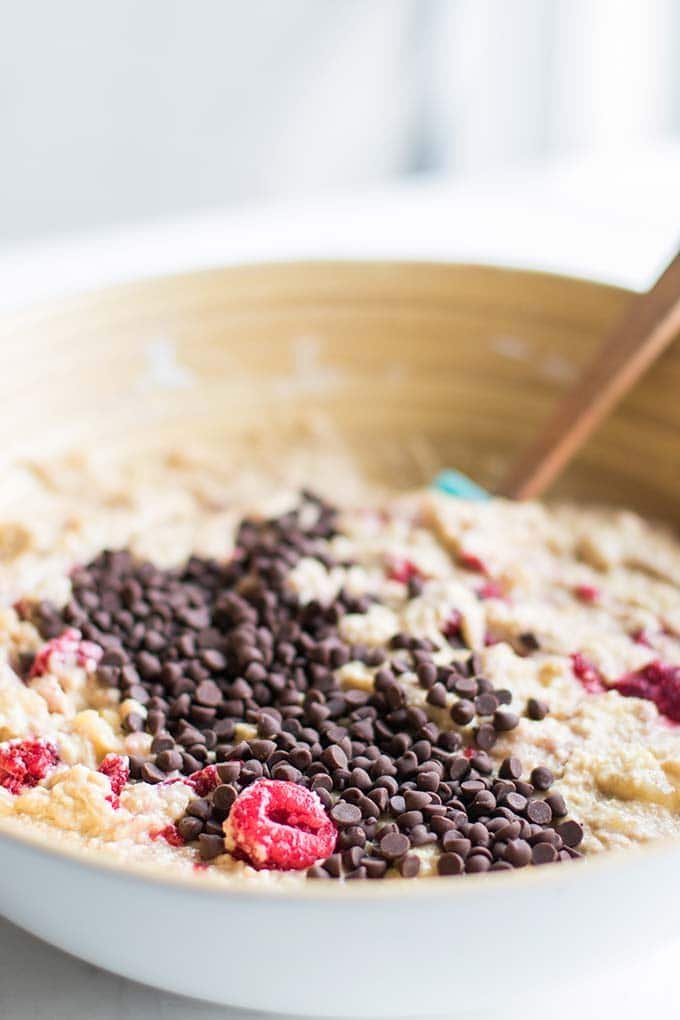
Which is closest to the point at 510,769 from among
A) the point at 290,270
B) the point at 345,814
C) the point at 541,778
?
the point at 541,778

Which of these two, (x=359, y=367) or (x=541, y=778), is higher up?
(x=359, y=367)

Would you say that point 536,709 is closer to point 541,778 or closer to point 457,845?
point 541,778

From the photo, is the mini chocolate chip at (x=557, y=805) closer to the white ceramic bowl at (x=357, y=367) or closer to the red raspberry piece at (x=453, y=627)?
the red raspberry piece at (x=453, y=627)

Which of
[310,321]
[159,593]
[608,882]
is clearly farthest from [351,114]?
[608,882]

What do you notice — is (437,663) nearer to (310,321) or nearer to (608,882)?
(608,882)

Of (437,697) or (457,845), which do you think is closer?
(457,845)
